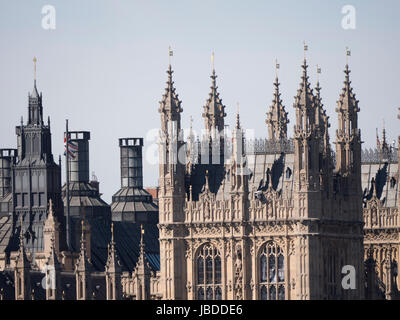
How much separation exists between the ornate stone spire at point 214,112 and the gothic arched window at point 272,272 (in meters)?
12.6

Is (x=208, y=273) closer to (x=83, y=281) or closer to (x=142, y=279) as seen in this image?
(x=142, y=279)

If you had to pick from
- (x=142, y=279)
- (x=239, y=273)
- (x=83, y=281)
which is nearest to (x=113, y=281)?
(x=83, y=281)

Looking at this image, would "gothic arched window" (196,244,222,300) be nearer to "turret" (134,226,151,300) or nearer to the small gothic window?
"turret" (134,226,151,300)

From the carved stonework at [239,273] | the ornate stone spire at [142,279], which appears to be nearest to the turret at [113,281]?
the ornate stone spire at [142,279]

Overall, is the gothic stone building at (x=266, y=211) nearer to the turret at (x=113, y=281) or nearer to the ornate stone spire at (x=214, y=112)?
the ornate stone spire at (x=214, y=112)

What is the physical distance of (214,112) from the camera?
189125mm

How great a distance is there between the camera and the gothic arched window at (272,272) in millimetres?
179750

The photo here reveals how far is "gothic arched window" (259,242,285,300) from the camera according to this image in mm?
179750

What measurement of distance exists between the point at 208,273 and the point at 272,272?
16.5 ft

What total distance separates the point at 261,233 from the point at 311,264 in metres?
4.59
